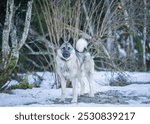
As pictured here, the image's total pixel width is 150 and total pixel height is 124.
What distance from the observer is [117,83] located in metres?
8.23

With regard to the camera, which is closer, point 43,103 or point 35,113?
point 35,113

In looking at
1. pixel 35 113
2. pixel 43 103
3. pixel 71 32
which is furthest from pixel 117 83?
pixel 35 113

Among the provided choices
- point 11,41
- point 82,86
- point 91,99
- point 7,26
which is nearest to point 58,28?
point 11,41

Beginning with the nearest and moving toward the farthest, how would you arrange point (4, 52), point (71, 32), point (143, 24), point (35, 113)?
point (35, 113)
point (4, 52)
point (71, 32)
point (143, 24)

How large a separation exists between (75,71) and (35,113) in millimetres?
944

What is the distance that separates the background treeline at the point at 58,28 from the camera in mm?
7734

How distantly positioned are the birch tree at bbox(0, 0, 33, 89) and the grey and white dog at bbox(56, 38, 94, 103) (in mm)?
1090

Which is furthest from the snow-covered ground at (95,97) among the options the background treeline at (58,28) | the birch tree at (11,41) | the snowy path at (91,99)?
the background treeline at (58,28)

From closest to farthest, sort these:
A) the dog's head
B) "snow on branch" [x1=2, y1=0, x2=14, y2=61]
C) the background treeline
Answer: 1. the dog's head
2. "snow on branch" [x1=2, y1=0, x2=14, y2=61]
3. the background treeline

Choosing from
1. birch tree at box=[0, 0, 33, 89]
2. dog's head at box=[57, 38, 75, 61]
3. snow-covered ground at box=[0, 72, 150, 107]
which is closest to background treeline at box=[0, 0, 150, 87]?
birch tree at box=[0, 0, 33, 89]

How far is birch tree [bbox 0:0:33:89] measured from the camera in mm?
7241

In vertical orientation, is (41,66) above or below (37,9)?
below

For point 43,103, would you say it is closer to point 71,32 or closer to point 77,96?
point 77,96

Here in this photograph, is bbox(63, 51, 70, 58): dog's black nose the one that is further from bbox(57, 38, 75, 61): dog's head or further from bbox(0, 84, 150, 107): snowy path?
Result: bbox(0, 84, 150, 107): snowy path
